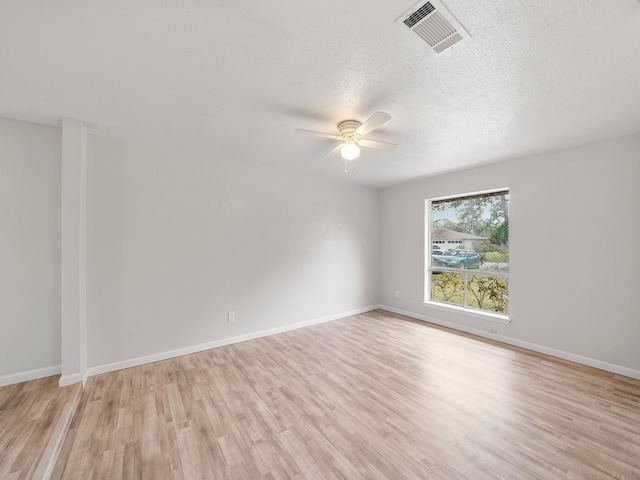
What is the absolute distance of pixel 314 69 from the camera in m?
1.70

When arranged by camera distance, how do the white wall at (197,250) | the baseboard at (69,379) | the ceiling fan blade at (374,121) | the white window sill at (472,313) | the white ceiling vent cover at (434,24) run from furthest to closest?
the white window sill at (472,313), the white wall at (197,250), the baseboard at (69,379), the ceiling fan blade at (374,121), the white ceiling vent cover at (434,24)

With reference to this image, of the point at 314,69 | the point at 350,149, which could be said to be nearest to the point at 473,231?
the point at 350,149

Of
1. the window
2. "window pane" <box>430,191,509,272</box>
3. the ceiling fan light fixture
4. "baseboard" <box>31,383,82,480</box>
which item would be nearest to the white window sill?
the window

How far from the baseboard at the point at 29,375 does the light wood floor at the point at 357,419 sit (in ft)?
1.29

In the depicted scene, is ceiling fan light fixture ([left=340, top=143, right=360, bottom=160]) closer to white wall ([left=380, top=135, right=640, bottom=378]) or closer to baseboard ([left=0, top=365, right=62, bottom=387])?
white wall ([left=380, top=135, right=640, bottom=378])

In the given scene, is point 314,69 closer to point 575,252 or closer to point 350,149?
point 350,149

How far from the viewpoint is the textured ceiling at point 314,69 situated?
1296 millimetres

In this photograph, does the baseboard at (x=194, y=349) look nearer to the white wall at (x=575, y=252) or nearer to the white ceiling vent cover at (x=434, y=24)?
the white wall at (x=575, y=252)

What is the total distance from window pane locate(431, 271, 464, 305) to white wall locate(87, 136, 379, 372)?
1.70 metres

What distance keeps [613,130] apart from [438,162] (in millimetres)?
1685

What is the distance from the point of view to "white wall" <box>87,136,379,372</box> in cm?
287

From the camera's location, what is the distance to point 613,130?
264 cm

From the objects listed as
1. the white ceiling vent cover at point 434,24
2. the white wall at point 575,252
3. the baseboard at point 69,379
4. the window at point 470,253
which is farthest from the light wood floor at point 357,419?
the white ceiling vent cover at point 434,24

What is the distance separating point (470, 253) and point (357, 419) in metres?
3.32
